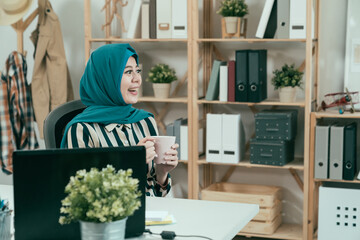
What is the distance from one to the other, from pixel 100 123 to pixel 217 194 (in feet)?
5.26

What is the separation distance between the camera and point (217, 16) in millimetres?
4012

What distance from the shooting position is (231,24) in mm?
3662

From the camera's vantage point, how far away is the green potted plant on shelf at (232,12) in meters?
3.64

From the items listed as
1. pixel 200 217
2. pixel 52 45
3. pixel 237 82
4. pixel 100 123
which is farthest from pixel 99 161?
pixel 52 45

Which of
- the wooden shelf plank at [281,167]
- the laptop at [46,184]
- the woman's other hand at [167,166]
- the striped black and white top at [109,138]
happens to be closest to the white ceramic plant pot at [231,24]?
the wooden shelf plank at [281,167]

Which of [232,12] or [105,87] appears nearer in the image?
[105,87]

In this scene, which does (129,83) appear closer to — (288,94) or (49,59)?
(288,94)

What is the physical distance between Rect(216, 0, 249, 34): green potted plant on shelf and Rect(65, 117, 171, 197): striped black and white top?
4.84 ft

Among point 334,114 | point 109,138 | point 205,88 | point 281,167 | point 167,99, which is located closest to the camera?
point 109,138

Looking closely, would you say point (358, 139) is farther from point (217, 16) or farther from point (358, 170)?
point (217, 16)

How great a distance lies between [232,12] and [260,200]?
4.18 ft

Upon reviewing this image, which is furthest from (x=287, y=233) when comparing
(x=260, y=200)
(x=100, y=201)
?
(x=100, y=201)

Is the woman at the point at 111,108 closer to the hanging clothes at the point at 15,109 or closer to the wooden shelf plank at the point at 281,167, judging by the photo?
the wooden shelf plank at the point at 281,167

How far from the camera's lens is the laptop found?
4.68ft
